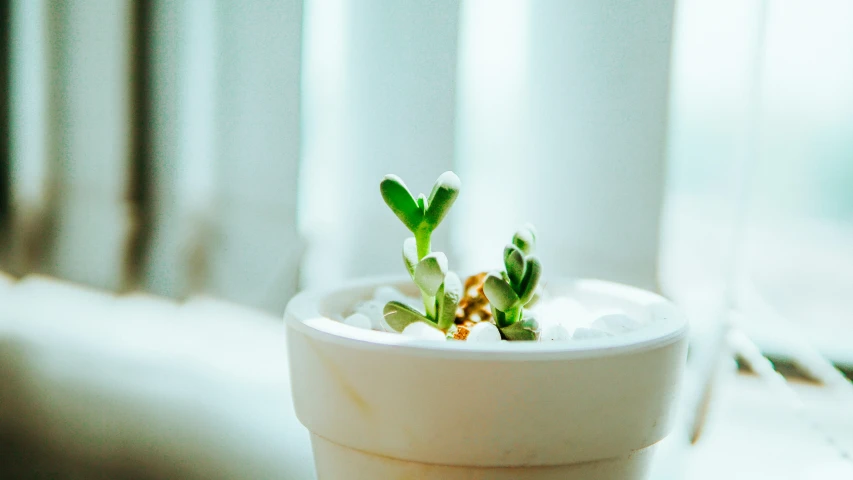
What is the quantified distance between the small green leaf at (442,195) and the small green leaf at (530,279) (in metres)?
0.06

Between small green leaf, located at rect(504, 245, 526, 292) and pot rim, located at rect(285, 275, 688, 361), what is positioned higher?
small green leaf, located at rect(504, 245, 526, 292)

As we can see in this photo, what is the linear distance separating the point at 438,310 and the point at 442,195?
8 centimetres

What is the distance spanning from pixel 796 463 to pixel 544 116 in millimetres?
A: 393

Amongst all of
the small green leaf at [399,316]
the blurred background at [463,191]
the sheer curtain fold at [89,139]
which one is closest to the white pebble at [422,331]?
the small green leaf at [399,316]

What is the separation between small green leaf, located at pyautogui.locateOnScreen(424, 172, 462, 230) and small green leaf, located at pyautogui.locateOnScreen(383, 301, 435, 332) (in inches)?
2.3

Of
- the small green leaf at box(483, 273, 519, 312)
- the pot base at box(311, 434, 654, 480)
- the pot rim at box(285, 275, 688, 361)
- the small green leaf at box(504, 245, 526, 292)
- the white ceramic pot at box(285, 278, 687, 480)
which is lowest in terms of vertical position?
the pot base at box(311, 434, 654, 480)

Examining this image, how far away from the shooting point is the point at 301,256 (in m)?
0.85

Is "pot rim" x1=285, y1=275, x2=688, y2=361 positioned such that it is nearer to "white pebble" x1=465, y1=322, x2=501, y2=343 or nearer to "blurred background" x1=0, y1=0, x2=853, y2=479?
"white pebble" x1=465, y1=322, x2=501, y2=343

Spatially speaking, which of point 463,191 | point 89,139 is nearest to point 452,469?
point 463,191

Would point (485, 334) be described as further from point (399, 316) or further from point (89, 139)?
point (89, 139)

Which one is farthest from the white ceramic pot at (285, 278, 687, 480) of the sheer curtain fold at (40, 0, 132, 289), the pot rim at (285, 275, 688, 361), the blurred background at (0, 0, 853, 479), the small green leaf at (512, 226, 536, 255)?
the sheer curtain fold at (40, 0, 132, 289)

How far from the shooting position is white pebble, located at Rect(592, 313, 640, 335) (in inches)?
15.8

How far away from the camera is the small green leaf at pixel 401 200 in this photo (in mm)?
410

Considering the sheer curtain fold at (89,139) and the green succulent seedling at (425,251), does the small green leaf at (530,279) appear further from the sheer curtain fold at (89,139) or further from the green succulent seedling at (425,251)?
the sheer curtain fold at (89,139)
